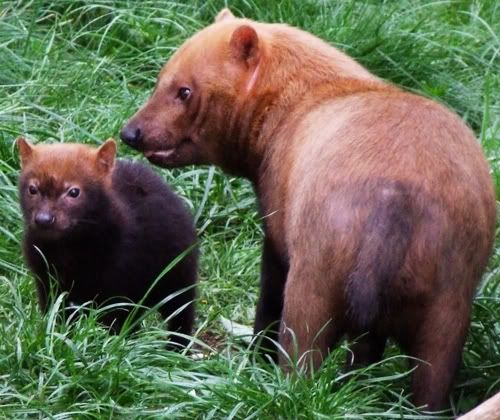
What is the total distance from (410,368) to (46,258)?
171cm

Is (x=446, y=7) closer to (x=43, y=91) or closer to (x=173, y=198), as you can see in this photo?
(x=43, y=91)

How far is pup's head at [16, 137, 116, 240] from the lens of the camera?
6758mm

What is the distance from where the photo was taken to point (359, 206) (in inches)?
228

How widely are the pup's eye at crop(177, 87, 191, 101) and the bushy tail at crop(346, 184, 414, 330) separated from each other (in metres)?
1.38

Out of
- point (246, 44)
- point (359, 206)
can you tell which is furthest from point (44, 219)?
point (359, 206)

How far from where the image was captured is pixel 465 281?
5.90 metres

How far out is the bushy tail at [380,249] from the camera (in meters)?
5.72

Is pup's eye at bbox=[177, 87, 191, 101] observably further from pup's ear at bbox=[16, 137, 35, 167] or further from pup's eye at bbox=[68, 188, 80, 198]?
pup's ear at bbox=[16, 137, 35, 167]

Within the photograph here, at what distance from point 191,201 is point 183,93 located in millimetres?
1459

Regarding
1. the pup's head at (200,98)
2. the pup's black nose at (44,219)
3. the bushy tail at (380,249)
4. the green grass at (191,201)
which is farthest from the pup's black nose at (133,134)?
the bushy tail at (380,249)

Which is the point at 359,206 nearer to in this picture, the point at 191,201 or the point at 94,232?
the point at 94,232

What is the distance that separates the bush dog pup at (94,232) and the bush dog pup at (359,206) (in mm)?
626

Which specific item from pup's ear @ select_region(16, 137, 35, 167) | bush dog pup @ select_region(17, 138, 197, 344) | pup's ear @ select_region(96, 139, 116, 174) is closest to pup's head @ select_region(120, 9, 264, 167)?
pup's ear @ select_region(96, 139, 116, 174)

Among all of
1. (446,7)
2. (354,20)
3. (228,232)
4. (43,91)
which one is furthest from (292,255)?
(446,7)
